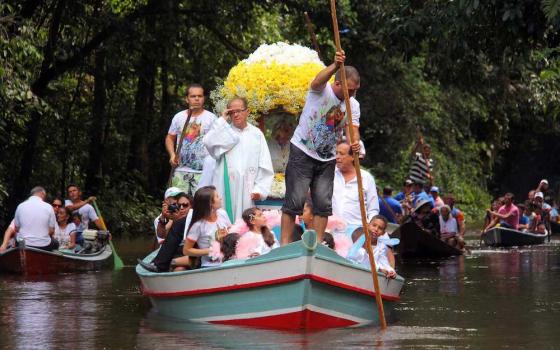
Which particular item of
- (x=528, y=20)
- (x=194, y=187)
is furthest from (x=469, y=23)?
(x=194, y=187)

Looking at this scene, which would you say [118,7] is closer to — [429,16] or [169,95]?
[169,95]

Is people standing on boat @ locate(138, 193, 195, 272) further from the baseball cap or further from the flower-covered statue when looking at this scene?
the flower-covered statue

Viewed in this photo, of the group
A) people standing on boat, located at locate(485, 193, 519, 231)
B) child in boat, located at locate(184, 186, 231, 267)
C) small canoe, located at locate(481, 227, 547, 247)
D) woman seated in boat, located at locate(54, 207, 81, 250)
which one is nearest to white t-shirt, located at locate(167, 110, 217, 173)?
child in boat, located at locate(184, 186, 231, 267)

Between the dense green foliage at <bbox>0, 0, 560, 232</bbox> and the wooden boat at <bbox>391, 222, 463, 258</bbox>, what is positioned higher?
the dense green foliage at <bbox>0, 0, 560, 232</bbox>

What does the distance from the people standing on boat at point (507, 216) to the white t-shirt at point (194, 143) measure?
14.9m

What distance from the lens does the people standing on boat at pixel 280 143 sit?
48.0 ft

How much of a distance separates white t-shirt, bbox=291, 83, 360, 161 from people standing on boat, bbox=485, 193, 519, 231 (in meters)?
17.4

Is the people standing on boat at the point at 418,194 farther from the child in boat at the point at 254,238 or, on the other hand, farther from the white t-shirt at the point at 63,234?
the child in boat at the point at 254,238

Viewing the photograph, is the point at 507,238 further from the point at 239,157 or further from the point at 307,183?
the point at 307,183

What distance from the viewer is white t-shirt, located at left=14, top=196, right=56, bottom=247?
18.9 m

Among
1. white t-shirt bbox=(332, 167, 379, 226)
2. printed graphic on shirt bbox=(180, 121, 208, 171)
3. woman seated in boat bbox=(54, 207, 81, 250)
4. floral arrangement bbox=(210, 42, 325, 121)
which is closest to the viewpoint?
white t-shirt bbox=(332, 167, 379, 226)

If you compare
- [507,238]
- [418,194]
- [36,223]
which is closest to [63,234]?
[36,223]

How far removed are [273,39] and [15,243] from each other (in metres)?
12.0

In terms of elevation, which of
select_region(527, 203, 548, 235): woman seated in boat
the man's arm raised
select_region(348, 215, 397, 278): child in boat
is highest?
the man's arm raised
